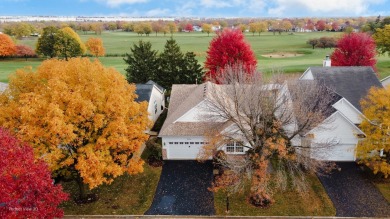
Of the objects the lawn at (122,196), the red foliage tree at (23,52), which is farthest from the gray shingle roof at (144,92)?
the red foliage tree at (23,52)

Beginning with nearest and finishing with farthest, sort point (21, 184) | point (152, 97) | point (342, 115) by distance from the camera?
point (21, 184), point (342, 115), point (152, 97)

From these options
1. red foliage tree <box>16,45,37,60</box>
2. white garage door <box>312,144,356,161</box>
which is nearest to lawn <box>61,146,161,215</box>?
white garage door <box>312,144,356,161</box>

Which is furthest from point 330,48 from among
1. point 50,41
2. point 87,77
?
point 87,77

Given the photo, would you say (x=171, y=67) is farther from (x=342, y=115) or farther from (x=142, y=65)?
(x=342, y=115)

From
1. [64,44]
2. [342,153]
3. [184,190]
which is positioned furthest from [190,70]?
[64,44]

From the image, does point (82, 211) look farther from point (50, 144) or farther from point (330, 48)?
point (330, 48)

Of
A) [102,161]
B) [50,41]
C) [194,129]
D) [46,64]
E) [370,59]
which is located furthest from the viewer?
[50,41]
